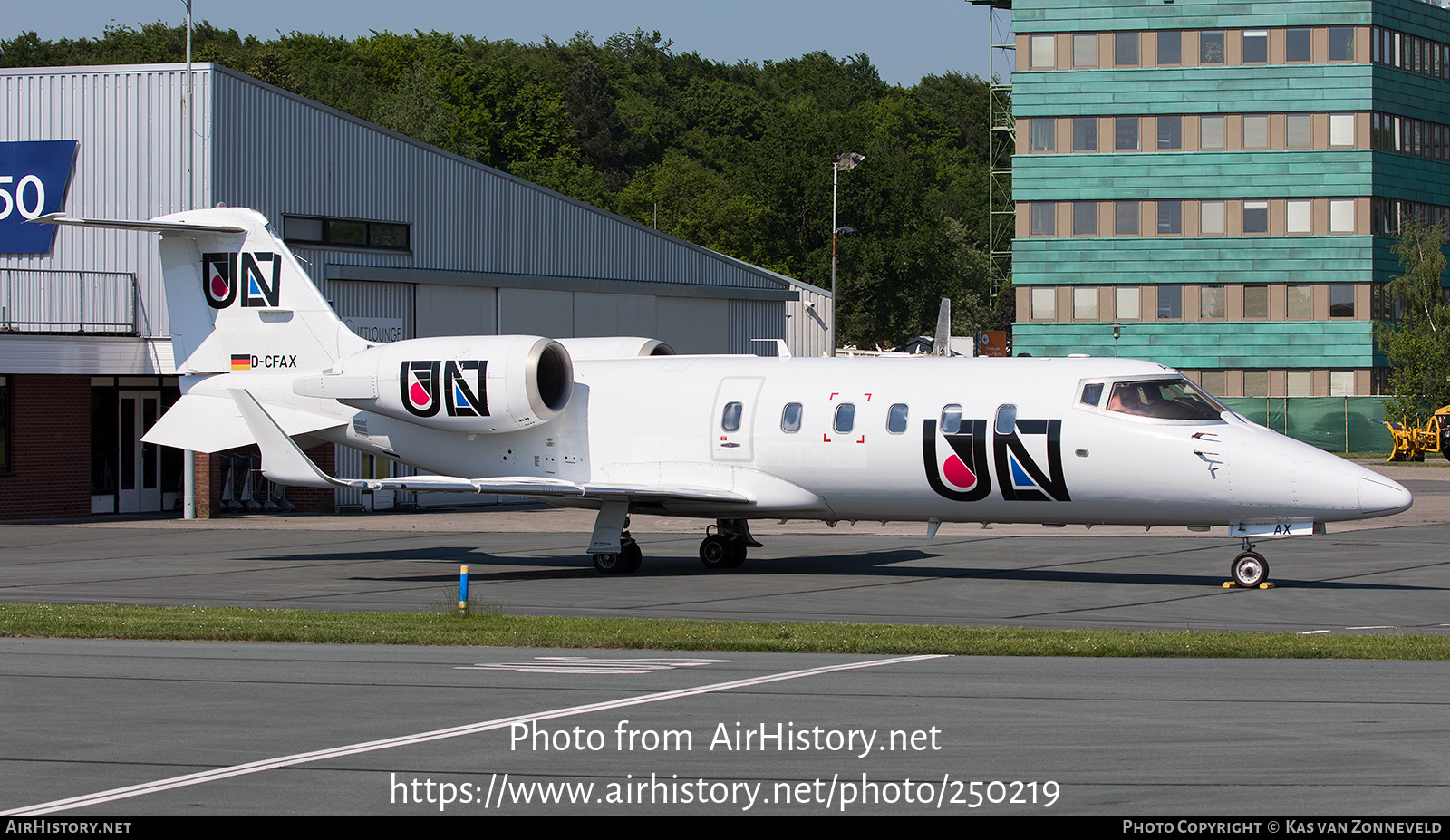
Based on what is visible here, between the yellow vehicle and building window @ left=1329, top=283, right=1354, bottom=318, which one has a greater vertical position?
building window @ left=1329, top=283, right=1354, bottom=318

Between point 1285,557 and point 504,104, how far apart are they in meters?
95.5

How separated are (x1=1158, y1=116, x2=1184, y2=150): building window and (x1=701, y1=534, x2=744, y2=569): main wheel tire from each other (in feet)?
185

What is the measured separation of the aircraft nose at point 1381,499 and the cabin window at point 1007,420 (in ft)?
14.4

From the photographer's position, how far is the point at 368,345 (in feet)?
81.0

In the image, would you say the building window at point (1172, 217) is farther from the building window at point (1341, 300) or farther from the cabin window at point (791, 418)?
the cabin window at point (791, 418)

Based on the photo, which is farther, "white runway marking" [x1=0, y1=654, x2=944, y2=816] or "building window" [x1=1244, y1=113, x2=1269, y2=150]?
"building window" [x1=1244, y1=113, x2=1269, y2=150]

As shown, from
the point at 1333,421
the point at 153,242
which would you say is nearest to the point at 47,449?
the point at 153,242

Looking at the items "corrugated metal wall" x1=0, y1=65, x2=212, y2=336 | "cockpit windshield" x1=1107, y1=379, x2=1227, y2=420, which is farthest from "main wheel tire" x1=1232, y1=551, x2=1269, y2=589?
"corrugated metal wall" x1=0, y1=65, x2=212, y2=336

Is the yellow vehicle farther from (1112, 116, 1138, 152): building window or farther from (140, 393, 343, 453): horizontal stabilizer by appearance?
(140, 393, 343, 453): horizontal stabilizer

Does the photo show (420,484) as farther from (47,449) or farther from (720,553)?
(47,449)

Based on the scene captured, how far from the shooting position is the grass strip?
13.9 metres

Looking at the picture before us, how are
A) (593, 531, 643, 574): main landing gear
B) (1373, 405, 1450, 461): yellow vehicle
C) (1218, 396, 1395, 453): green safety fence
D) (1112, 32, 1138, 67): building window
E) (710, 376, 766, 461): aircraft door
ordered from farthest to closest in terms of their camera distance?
(1112, 32, 1138, 67): building window → (1218, 396, 1395, 453): green safety fence → (1373, 405, 1450, 461): yellow vehicle → (593, 531, 643, 574): main landing gear → (710, 376, 766, 461): aircraft door

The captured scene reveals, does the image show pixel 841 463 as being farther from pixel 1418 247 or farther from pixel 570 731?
pixel 1418 247

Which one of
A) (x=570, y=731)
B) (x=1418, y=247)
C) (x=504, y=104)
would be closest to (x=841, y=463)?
(x=570, y=731)
